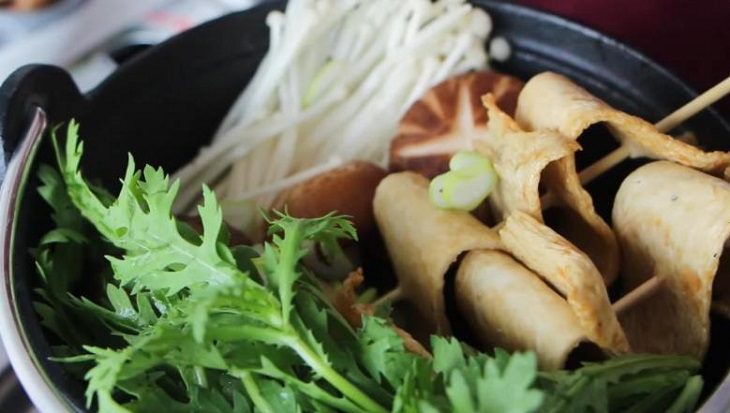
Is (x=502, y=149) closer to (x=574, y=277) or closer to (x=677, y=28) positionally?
(x=574, y=277)

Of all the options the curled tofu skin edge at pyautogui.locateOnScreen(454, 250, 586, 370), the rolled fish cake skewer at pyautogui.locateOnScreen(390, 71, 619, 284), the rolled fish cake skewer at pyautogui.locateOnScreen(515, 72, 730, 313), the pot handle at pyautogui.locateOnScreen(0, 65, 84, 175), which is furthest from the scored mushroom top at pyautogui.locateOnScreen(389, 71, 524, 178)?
the pot handle at pyautogui.locateOnScreen(0, 65, 84, 175)

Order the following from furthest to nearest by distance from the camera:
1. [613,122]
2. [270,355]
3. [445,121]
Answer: [445,121]
[613,122]
[270,355]

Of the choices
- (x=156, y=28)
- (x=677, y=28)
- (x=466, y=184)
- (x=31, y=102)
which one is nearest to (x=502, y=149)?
(x=466, y=184)

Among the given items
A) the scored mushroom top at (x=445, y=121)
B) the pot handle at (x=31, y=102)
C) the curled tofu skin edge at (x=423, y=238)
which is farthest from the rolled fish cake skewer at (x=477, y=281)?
the pot handle at (x=31, y=102)

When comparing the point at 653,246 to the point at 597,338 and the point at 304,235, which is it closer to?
the point at 597,338

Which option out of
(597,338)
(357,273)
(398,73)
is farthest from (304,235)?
(398,73)
